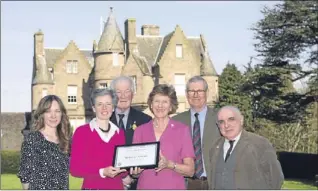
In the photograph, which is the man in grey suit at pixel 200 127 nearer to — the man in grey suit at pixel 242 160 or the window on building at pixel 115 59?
the man in grey suit at pixel 242 160

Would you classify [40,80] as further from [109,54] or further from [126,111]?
[126,111]

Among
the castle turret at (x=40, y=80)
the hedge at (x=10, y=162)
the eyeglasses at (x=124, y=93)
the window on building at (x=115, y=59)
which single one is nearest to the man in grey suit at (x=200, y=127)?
the eyeglasses at (x=124, y=93)

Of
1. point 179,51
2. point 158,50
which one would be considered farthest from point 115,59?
point 179,51

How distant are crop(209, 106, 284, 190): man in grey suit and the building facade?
113ft

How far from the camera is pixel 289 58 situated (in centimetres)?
2855

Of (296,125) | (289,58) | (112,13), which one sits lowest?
(296,125)

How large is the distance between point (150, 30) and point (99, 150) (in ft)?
133

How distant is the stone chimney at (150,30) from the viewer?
149 ft

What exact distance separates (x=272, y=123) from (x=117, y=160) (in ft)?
85.3

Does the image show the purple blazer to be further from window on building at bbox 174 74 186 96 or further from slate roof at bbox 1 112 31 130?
slate roof at bbox 1 112 31 130

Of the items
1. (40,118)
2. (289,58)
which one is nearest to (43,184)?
(40,118)

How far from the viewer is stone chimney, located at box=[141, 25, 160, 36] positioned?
45.4 m

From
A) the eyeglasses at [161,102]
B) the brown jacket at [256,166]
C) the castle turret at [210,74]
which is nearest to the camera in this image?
the brown jacket at [256,166]

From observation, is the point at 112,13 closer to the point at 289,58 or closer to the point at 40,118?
the point at 289,58
